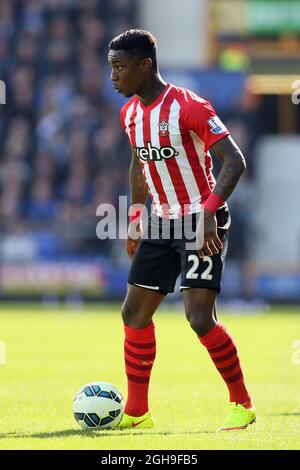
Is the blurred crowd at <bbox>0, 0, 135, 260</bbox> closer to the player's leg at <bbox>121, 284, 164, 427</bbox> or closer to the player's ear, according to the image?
the player's leg at <bbox>121, 284, 164, 427</bbox>

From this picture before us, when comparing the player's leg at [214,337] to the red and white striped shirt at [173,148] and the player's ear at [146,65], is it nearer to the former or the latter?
the red and white striped shirt at [173,148]

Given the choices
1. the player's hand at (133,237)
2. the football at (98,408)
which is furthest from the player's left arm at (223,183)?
the football at (98,408)

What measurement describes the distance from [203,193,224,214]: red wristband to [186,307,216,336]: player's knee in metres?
0.58

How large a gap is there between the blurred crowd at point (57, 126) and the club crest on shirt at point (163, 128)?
1249 centimetres

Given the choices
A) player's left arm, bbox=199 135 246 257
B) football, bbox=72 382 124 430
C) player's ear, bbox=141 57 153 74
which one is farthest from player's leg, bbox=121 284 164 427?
player's ear, bbox=141 57 153 74

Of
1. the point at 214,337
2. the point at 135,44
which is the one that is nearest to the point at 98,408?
the point at 214,337

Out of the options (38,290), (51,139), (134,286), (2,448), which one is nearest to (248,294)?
(38,290)

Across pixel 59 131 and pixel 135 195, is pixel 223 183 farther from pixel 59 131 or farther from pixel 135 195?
pixel 59 131

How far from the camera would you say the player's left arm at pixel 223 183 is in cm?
608

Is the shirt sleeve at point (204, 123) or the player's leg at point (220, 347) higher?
the shirt sleeve at point (204, 123)

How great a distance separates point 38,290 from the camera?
62.4 ft

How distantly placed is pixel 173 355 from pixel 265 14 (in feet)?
40.8

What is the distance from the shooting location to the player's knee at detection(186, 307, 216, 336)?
6254 mm

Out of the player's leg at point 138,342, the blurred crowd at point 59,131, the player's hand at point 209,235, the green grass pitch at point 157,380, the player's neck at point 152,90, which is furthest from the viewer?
the blurred crowd at point 59,131
